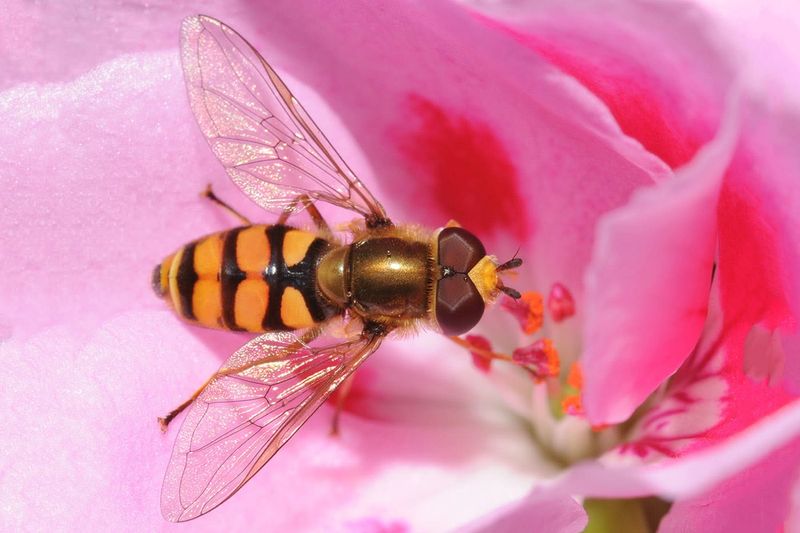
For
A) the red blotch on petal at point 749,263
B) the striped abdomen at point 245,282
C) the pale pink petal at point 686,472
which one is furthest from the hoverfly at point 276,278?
the pale pink petal at point 686,472

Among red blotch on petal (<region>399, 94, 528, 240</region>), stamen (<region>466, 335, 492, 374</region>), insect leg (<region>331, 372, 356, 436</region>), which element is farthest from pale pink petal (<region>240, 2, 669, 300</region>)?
insect leg (<region>331, 372, 356, 436</region>)

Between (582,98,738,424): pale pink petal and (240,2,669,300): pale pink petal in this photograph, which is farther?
(240,2,669,300): pale pink petal

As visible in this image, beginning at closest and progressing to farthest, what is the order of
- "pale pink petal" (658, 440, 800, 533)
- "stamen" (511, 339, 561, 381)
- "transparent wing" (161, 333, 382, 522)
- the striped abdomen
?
"pale pink petal" (658, 440, 800, 533)
"transparent wing" (161, 333, 382, 522)
the striped abdomen
"stamen" (511, 339, 561, 381)

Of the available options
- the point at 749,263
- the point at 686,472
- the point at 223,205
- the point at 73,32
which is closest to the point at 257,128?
the point at 223,205

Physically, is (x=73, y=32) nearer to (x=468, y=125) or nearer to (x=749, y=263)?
(x=468, y=125)

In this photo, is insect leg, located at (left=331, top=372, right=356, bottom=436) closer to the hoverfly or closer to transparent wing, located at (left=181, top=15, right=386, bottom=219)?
the hoverfly

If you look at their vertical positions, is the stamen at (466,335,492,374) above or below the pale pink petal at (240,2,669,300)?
below
